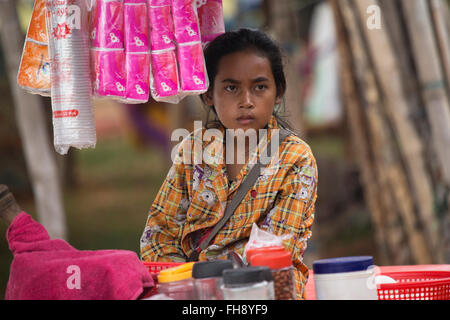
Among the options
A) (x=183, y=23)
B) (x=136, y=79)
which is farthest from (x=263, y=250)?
A: (x=183, y=23)

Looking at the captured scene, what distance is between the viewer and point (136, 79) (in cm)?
195

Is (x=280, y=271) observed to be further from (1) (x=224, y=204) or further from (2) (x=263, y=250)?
(1) (x=224, y=204)

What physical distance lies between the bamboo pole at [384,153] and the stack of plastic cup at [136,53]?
2.58 m

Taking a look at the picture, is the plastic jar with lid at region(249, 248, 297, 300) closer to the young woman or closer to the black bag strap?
the young woman

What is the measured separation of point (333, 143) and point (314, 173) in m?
8.88

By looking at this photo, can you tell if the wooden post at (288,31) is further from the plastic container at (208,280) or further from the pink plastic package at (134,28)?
the plastic container at (208,280)

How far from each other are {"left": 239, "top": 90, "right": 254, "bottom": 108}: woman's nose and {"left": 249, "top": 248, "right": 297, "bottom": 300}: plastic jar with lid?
0.72m

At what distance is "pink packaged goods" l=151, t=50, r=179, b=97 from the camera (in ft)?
6.50

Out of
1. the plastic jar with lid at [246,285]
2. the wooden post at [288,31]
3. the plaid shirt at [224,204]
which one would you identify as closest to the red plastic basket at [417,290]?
the plaid shirt at [224,204]

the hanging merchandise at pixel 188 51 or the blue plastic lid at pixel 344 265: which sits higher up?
the hanging merchandise at pixel 188 51

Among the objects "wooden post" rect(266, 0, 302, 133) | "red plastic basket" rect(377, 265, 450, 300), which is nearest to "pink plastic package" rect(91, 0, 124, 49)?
"red plastic basket" rect(377, 265, 450, 300)

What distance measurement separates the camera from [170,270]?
159cm

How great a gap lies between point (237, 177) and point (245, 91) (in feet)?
1.04

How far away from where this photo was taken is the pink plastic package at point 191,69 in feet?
6.47
